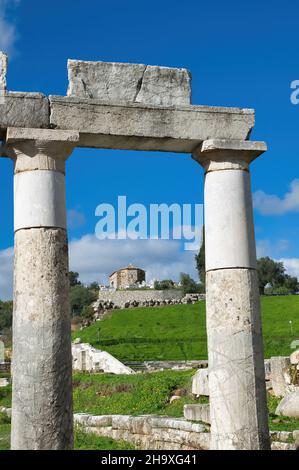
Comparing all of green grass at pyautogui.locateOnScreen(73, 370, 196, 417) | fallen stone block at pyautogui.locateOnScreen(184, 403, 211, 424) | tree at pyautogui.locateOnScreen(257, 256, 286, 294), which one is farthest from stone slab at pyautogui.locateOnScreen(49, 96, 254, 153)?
tree at pyautogui.locateOnScreen(257, 256, 286, 294)

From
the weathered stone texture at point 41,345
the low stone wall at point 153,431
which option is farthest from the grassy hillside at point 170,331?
the weathered stone texture at point 41,345

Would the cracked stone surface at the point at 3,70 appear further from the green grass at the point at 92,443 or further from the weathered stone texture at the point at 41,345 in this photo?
the green grass at the point at 92,443

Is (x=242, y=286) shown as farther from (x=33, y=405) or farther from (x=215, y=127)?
(x=33, y=405)

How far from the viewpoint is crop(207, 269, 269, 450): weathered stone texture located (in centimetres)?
991

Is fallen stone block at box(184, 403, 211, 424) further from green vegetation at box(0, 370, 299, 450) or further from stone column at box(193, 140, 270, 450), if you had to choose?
stone column at box(193, 140, 270, 450)

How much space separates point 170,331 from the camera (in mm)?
57250

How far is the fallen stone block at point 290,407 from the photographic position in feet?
54.4

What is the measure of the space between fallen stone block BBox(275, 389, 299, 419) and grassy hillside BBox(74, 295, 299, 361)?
19628 millimetres

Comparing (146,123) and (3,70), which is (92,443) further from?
(3,70)

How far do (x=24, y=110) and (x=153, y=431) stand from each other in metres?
9.70

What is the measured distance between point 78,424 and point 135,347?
2960 centimetres

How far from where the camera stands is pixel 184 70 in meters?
11.0

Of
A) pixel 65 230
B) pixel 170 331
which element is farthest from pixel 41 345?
pixel 170 331
